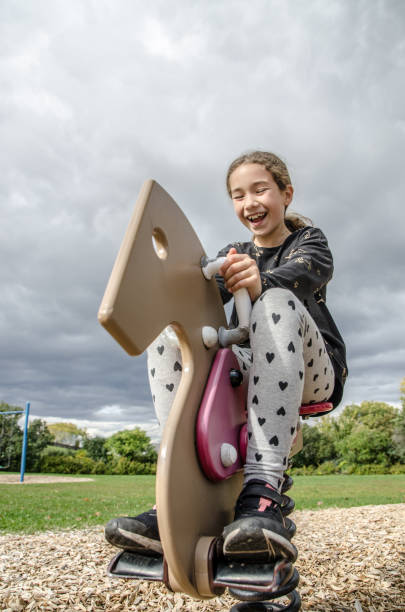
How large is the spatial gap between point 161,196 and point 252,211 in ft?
2.54

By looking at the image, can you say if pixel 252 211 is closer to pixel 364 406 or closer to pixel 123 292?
pixel 123 292

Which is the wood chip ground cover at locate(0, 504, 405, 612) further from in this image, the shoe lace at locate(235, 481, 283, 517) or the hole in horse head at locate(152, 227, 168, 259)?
the hole in horse head at locate(152, 227, 168, 259)

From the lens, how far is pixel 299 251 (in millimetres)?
1881

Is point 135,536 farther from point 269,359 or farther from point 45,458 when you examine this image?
Answer: point 45,458

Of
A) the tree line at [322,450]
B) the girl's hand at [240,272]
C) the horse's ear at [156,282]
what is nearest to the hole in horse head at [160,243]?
the horse's ear at [156,282]

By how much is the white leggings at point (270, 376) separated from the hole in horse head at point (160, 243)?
302 millimetres

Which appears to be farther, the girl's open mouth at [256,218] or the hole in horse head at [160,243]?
the girl's open mouth at [256,218]

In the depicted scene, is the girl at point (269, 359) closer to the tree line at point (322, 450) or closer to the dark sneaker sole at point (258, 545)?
the dark sneaker sole at point (258, 545)

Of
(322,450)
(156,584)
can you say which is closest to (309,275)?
(156,584)

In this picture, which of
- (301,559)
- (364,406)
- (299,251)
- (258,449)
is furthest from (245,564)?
(364,406)

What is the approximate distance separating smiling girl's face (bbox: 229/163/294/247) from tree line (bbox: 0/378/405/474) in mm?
22025

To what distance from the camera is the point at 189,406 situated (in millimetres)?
1263

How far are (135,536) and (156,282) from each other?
68 centimetres

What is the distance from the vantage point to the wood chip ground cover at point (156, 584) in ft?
8.41
